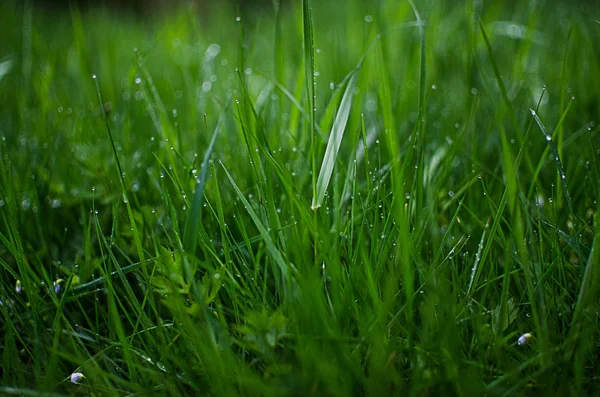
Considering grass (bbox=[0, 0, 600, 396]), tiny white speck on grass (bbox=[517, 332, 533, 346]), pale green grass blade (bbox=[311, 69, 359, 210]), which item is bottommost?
tiny white speck on grass (bbox=[517, 332, 533, 346])

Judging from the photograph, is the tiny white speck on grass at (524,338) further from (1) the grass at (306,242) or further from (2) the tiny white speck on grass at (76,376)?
(2) the tiny white speck on grass at (76,376)

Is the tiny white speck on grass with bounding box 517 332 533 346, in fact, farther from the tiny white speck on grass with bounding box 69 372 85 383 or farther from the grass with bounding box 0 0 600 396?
the tiny white speck on grass with bounding box 69 372 85 383

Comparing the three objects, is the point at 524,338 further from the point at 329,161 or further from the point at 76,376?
the point at 76,376

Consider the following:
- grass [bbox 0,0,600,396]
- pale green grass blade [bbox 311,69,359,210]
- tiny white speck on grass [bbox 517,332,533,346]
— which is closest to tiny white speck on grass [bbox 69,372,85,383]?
grass [bbox 0,0,600,396]

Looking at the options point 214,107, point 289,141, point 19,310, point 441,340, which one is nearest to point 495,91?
point 289,141

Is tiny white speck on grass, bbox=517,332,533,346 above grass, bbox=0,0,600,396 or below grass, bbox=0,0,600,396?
below

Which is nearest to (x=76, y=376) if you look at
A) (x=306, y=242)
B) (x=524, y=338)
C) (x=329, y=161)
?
(x=306, y=242)

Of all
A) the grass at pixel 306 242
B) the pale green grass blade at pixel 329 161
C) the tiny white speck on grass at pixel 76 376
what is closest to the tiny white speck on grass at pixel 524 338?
the grass at pixel 306 242

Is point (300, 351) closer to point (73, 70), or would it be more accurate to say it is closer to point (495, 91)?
point (495, 91)
